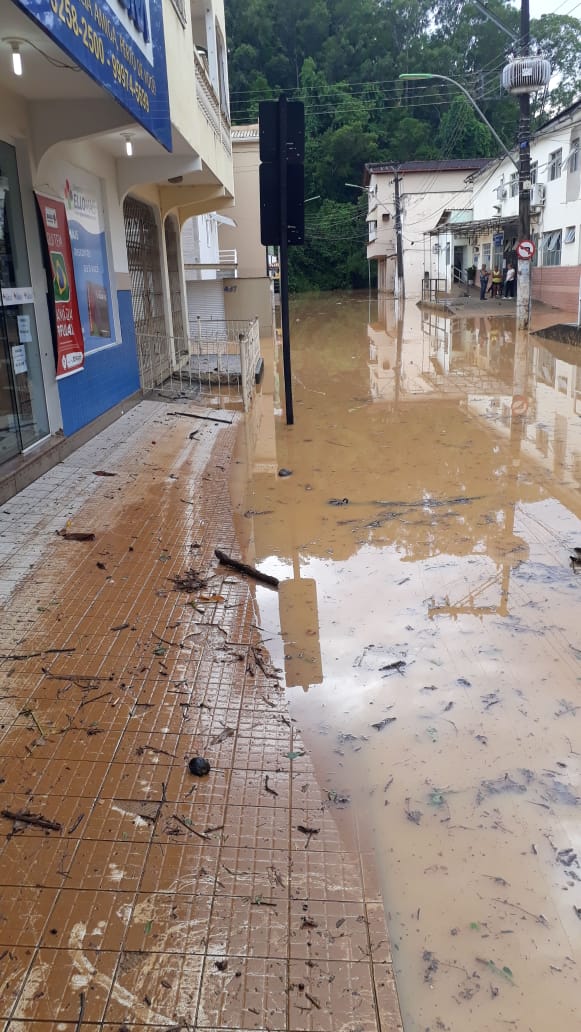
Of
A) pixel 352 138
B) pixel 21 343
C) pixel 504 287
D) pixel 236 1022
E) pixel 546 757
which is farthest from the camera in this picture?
pixel 352 138

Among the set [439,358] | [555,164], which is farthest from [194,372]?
[555,164]

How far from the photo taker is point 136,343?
39.9ft

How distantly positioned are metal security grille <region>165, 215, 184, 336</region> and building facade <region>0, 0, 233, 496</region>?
4262 millimetres

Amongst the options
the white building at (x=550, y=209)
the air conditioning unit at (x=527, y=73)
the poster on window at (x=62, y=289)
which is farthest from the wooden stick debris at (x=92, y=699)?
the white building at (x=550, y=209)

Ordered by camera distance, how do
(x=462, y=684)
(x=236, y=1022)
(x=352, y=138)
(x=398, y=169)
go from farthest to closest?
(x=352, y=138)
(x=398, y=169)
(x=462, y=684)
(x=236, y=1022)

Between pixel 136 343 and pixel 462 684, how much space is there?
9283 millimetres

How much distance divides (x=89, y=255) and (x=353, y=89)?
74.1 meters

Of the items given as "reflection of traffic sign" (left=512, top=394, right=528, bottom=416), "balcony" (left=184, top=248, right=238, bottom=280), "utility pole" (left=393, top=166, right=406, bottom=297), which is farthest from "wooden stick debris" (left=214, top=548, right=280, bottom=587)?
"utility pole" (left=393, top=166, right=406, bottom=297)

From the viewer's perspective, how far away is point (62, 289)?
8.28m

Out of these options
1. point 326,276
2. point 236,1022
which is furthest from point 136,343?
point 326,276

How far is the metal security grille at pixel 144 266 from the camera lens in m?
12.9

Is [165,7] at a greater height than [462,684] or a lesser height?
greater

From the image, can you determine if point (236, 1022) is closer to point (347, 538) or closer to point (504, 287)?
point (347, 538)

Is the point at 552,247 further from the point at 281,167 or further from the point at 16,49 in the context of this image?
the point at 16,49
